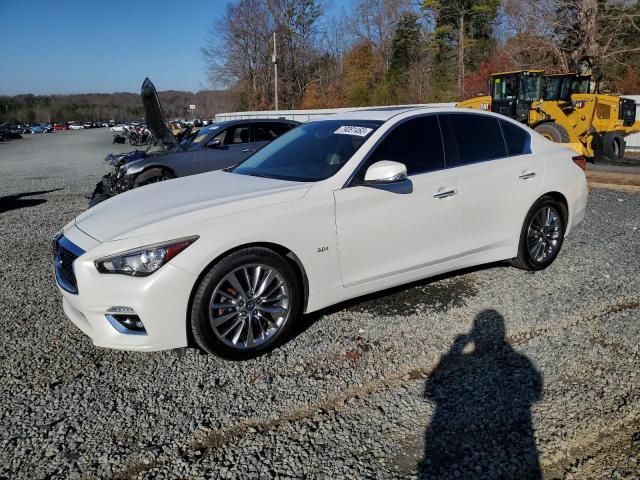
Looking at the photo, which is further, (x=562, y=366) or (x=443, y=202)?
(x=443, y=202)

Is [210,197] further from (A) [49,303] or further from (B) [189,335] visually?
(A) [49,303]

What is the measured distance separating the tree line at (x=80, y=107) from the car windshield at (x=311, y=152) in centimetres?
10031

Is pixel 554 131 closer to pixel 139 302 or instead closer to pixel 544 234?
pixel 544 234

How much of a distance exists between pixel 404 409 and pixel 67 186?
12621mm

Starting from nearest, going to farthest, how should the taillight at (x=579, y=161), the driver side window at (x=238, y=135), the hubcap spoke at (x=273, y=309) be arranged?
the hubcap spoke at (x=273, y=309) → the taillight at (x=579, y=161) → the driver side window at (x=238, y=135)

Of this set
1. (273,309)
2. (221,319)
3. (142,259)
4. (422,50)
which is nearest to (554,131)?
(273,309)

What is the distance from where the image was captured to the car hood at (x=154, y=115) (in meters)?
9.87

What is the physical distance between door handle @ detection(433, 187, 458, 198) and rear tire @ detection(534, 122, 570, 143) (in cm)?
1142

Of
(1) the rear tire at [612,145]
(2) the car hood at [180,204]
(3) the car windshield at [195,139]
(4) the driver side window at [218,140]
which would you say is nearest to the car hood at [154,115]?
(3) the car windshield at [195,139]

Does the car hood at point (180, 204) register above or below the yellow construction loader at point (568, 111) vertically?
below

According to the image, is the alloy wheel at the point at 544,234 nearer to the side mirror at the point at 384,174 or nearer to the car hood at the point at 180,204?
the side mirror at the point at 384,174

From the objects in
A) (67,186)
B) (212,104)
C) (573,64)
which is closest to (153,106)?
(67,186)

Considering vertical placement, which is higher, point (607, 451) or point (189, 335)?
point (189, 335)

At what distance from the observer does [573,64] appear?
27.3m
